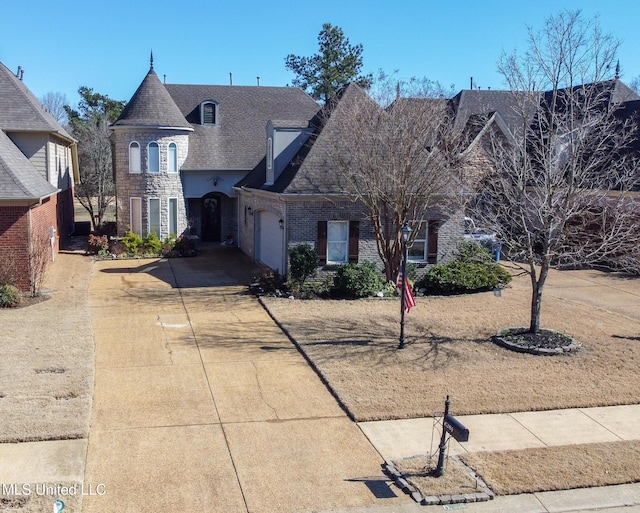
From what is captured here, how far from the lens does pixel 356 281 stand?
19.5m

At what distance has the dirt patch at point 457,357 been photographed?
1126 cm

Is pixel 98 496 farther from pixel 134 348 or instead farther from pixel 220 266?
pixel 220 266

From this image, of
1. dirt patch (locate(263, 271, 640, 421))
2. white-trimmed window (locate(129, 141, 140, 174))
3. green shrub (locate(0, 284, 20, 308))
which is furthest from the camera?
white-trimmed window (locate(129, 141, 140, 174))

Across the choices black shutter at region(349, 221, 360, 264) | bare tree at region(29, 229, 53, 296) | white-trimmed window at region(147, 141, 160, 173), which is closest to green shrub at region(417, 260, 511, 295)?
black shutter at region(349, 221, 360, 264)

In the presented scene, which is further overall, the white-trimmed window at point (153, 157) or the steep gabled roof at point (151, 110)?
the white-trimmed window at point (153, 157)

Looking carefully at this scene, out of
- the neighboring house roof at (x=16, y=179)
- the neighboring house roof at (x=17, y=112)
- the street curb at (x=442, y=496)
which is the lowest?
the street curb at (x=442, y=496)

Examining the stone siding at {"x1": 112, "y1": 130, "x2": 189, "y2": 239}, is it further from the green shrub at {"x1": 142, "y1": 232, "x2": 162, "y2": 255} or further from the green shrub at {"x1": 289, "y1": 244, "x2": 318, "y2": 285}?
the green shrub at {"x1": 289, "y1": 244, "x2": 318, "y2": 285}

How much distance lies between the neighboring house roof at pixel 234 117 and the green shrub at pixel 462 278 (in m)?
12.5

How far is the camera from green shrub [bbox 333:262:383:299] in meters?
19.5

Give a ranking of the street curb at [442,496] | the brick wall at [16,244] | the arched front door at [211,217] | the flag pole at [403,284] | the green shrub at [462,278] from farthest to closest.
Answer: the arched front door at [211,217] → the green shrub at [462,278] → the brick wall at [16,244] → the flag pole at [403,284] → the street curb at [442,496]

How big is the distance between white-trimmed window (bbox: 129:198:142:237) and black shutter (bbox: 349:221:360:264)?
12019mm

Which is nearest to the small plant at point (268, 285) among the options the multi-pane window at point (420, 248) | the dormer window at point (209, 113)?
the multi-pane window at point (420, 248)

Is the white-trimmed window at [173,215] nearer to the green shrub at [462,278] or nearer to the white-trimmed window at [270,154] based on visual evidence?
the white-trimmed window at [270,154]

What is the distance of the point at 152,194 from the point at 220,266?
6084 millimetres
